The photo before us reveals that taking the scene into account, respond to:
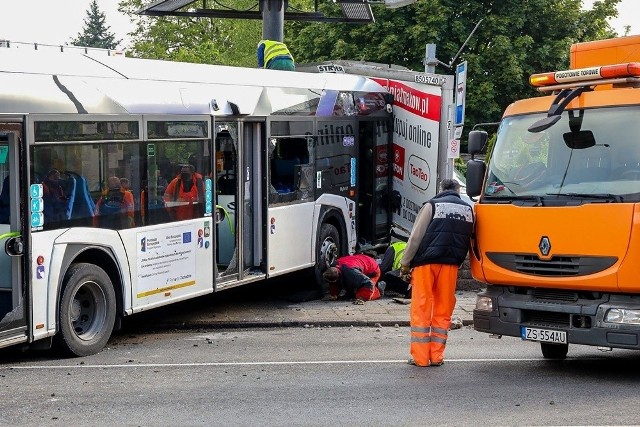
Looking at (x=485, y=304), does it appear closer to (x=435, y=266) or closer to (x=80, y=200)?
(x=435, y=266)

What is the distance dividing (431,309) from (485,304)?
1.79ft

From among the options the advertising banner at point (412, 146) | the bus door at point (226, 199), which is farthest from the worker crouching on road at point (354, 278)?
the advertising banner at point (412, 146)

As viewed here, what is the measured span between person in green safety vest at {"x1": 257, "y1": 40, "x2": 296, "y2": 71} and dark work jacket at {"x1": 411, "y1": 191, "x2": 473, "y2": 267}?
22.3 ft

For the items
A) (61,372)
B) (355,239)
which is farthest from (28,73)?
(355,239)

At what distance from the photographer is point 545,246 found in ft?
31.9

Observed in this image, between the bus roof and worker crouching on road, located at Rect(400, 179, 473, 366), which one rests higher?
the bus roof

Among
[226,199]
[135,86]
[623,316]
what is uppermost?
[135,86]

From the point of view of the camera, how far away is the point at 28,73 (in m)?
10.5

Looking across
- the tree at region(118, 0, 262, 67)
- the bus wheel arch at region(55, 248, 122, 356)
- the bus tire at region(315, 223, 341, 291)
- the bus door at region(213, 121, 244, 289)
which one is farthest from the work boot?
the tree at region(118, 0, 262, 67)

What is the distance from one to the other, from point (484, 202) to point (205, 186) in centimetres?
385

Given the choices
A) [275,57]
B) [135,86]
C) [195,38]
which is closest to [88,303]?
[135,86]

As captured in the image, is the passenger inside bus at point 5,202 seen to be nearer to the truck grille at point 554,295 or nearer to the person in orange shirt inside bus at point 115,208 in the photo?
the person in orange shirt inside bus at point 115,208

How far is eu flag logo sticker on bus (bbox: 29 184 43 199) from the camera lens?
10.4 m

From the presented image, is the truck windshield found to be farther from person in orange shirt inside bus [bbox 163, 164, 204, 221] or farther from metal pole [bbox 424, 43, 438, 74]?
metal pole [bbox 424, 43, 438, 74]
